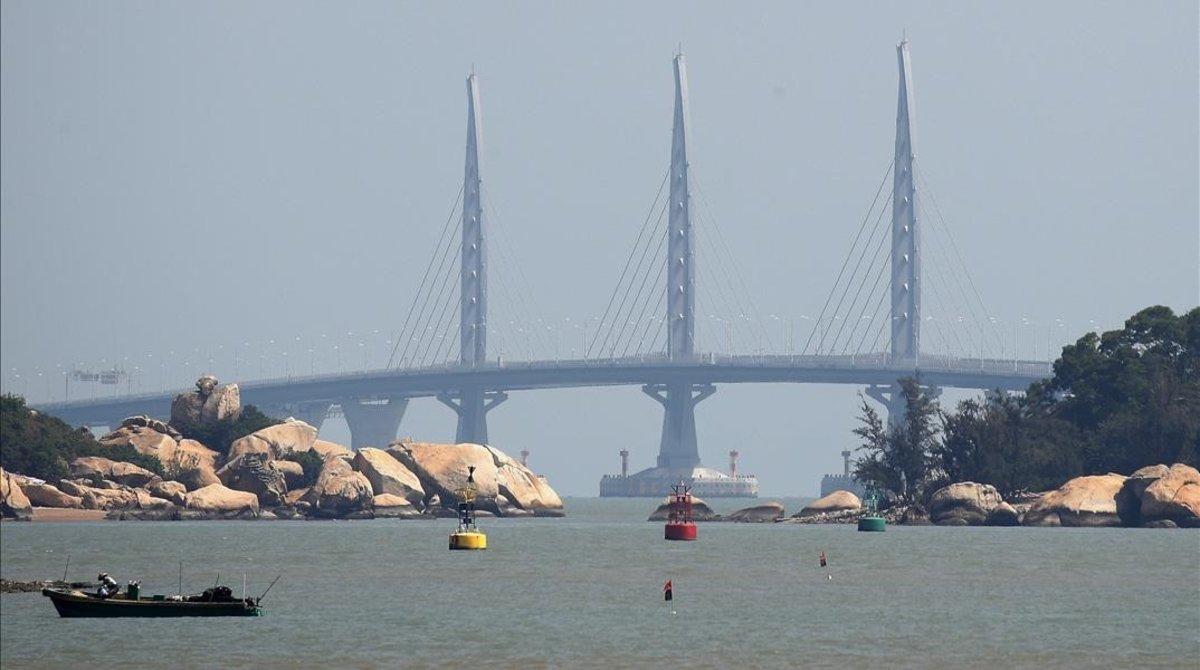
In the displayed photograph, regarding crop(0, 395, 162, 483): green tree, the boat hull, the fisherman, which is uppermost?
crop(0, 395, 162, 483): green tree

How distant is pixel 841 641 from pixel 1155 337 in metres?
64.2

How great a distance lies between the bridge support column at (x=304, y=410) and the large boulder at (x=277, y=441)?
62.2 meters

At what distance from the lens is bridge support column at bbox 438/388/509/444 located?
566 feet

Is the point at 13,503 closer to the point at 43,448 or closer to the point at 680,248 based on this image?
the point at 43,448

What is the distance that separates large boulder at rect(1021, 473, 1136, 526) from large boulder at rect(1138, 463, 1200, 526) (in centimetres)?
105

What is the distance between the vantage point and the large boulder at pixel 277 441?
109 metres

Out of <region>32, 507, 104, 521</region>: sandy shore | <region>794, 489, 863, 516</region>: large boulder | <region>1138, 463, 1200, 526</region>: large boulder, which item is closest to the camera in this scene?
<region>1138, 463, 1200, 526</region>: large boulder

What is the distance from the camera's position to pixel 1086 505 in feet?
312

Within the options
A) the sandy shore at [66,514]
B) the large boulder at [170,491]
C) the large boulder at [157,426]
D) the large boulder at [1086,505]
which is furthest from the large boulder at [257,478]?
the large boulder at [1086,505]

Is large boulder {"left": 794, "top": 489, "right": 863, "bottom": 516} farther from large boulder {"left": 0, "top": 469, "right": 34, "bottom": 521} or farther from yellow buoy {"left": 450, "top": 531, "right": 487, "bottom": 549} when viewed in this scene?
large boulder {"left": 0, "top": 469, "right": 34, "bottom": 521}

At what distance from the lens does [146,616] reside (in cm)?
5006

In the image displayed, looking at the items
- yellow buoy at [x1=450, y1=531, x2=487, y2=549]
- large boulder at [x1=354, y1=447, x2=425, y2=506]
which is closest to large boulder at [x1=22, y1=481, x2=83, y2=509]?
large boulder at [x1=354, y1=447, x2=425, y2=506]

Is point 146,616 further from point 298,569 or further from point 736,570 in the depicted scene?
point 736,570

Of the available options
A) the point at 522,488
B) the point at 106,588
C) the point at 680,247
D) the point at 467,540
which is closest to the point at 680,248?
the point at 680,247
